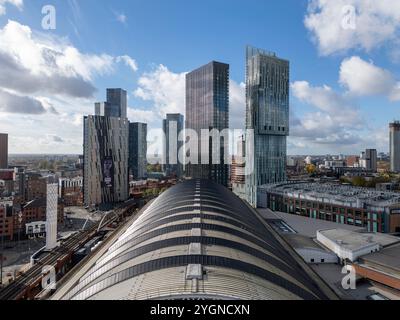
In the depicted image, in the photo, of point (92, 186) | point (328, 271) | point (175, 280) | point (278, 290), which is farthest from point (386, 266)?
point (92, 186)

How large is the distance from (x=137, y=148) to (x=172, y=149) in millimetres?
14277

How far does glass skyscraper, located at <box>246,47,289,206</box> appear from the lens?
61.1 m

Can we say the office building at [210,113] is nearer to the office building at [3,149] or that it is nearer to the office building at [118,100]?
the office building at [3,149]

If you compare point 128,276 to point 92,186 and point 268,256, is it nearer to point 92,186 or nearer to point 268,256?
point 268,256

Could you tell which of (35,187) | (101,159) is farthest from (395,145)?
(35,187)

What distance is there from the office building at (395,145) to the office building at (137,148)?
11223 centimetres

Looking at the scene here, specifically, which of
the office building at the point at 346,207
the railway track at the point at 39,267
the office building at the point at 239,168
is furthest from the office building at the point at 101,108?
the office building at the point at 346,207

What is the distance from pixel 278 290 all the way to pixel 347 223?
32883 mm

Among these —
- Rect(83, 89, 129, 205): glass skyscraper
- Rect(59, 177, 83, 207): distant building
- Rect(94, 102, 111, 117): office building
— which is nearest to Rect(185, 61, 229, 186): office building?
Rect(83, 89, 129, 205): glass skyscraper

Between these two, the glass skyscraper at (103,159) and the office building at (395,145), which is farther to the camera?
the office building at (395,145)

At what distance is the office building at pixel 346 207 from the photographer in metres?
35.8

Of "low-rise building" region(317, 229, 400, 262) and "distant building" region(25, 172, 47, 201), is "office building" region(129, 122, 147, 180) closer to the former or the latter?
"distant building" region(25, 172, 47, 201)
